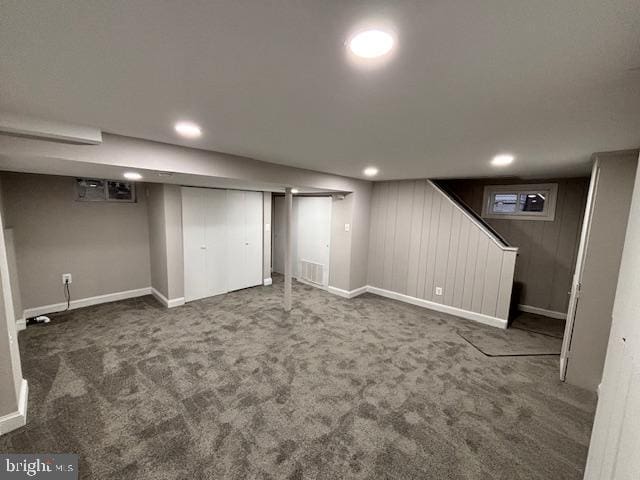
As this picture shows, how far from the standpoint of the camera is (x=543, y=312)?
4.38 metres

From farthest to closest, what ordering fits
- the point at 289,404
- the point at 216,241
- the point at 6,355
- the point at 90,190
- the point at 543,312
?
the point at 216,241 < the point at 543,312 < the point at 90,190 < the point at 289,404 < the point at 6,355

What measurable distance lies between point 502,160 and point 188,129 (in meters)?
3.12

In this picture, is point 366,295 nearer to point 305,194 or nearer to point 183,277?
point 305,194

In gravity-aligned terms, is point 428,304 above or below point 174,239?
below

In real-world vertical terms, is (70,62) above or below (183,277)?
above

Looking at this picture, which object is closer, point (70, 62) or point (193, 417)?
point (70, 62)

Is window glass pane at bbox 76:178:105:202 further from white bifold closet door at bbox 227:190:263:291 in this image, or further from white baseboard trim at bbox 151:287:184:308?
white bifold closet door at bbox 227:190:263:291

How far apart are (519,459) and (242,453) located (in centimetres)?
190

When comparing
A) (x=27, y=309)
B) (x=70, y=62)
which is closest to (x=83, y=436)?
(x=70, y=62)

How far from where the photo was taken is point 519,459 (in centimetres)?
174

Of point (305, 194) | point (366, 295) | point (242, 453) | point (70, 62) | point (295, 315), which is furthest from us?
point (305, 194)

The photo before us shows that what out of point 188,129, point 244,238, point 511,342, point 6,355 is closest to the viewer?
point 6,355

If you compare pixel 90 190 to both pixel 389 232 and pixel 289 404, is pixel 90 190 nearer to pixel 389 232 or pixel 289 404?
pixel 289 404

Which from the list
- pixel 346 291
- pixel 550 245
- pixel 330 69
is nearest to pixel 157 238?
pixel 346 291
